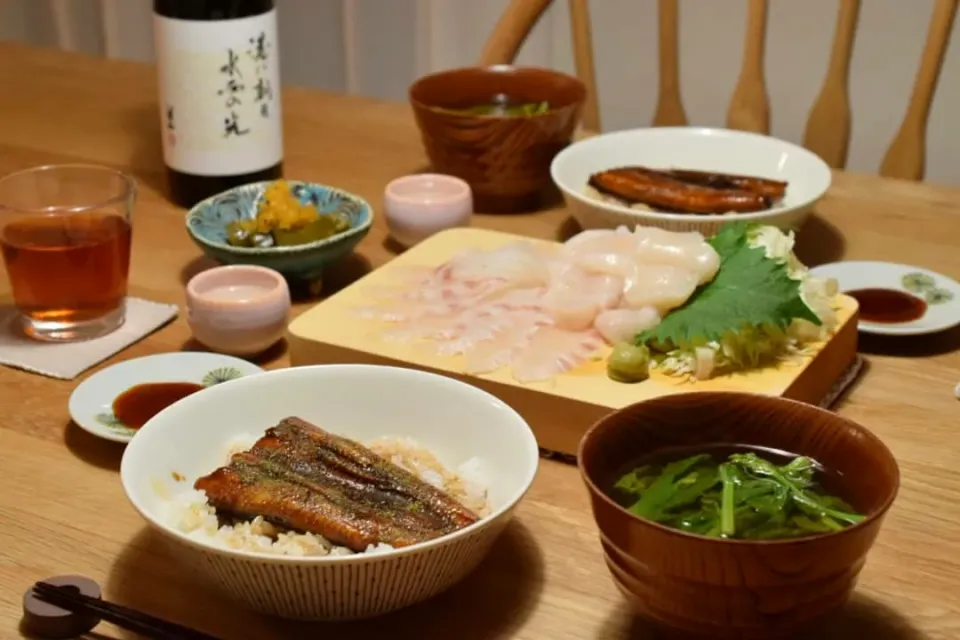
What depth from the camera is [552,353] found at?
1.08 m

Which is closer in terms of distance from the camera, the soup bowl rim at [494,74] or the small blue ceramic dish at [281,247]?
the small blue ceramic dish at [281,247]

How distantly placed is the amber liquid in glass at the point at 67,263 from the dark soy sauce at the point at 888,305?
762mm

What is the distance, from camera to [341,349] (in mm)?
1128

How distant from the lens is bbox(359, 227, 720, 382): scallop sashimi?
109cm

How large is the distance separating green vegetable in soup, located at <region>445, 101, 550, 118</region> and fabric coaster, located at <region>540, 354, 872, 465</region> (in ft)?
2.02

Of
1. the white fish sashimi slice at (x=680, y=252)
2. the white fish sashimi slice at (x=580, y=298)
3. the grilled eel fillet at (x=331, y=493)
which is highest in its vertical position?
the white fish sashimi slice at (x=680, y=252)

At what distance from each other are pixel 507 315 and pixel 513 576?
347 millimetres

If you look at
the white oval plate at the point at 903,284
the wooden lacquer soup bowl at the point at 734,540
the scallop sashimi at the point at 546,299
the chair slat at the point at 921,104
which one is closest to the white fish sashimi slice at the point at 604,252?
the scallop sashimi at the point at 546,299

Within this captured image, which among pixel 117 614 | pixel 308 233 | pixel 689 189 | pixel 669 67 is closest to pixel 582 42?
pixel 669 67

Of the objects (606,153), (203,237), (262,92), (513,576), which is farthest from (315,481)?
(606,153)

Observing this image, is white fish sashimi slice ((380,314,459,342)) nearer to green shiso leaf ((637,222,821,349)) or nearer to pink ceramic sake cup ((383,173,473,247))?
green shiso leaf ((637,222,821,349))

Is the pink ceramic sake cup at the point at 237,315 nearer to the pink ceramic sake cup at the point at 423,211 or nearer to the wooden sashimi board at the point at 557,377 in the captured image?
the wooden sashimi board at the point at 557,377

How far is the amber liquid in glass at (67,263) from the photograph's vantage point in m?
1.21

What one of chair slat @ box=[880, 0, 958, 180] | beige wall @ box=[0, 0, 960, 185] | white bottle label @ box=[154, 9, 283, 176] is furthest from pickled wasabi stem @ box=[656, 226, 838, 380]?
beige wall @ box=[0, 0, 960, 185]
